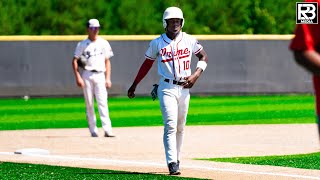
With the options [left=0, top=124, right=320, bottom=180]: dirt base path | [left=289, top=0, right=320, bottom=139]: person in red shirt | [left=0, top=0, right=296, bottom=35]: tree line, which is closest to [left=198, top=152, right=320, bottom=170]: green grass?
[left=0, top=124, right=320, bottom=180]: dirt base path

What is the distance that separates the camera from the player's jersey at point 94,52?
53.9 ft

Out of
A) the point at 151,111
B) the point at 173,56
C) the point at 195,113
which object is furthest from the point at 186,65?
the point at 151,111

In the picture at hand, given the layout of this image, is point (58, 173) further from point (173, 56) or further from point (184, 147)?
point (184, 147)

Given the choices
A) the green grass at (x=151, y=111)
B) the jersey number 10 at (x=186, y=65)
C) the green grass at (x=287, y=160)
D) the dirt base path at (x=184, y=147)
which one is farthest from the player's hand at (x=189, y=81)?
the green grass at (x=151, y=111)

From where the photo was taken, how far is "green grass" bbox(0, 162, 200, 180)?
10.7m

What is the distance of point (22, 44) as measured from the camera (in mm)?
28906

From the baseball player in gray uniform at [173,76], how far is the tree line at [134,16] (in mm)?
21677

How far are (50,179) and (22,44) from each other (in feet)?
61.5

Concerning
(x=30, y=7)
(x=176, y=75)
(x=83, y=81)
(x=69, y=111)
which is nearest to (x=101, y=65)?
(x=83, y=81)

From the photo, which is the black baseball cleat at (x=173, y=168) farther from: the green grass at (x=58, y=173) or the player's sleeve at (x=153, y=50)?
the player's sleeve at (x=153, y=50)

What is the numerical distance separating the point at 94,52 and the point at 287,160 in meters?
4.94

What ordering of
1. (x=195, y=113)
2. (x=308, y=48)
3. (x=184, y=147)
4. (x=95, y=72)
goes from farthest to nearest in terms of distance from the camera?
(x=195, y=113) < (x=95, y=72) < (x=184, y=147) < (x=308, y=48)

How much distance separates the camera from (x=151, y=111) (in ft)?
79.3

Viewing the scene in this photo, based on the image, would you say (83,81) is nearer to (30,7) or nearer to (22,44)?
(22,44)
